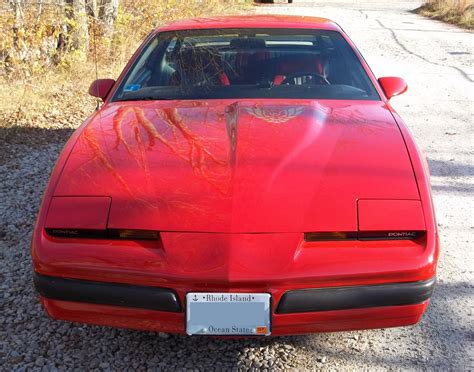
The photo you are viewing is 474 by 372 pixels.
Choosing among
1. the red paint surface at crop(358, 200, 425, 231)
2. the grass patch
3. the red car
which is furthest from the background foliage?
the grass patch

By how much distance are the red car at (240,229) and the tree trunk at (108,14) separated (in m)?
6.22

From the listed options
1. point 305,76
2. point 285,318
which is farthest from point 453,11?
point 285,318

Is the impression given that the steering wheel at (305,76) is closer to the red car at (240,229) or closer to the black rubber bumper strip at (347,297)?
the red car at (240,229)

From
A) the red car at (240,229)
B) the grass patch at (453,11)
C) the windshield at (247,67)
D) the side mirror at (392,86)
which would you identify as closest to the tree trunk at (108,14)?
the windshield at (247,67)

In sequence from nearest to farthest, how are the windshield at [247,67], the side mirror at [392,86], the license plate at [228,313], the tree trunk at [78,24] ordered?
the license plate at [228,313] → the windshield at [247,67] → the side mirror at [392,86] → the tree trunk at [78,24]

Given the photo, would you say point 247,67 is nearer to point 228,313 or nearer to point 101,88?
point 101,88

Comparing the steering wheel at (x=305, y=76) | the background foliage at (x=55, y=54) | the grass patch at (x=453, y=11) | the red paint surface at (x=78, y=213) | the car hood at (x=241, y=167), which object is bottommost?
the grass patch at (x=453, y=11)

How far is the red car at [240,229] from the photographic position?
6.36 ft

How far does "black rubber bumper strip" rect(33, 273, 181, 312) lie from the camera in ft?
6.42

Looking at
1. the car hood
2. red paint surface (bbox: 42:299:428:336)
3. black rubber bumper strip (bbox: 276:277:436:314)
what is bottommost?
red paint surface (bbox: 42:299:428:336)

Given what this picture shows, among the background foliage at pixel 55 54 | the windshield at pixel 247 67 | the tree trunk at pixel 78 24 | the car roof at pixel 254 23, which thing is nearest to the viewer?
the windshield at pixel 247 67

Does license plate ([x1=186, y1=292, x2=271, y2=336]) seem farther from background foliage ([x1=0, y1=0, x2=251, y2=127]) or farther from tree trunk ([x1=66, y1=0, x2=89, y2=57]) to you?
tree trunk ([x1=66, y1=0, x2=89, y2=57])

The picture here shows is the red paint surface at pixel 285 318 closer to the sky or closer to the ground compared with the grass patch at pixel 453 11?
closer to the sky

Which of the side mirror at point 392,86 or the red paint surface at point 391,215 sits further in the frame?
the side mirror at point 392,86
